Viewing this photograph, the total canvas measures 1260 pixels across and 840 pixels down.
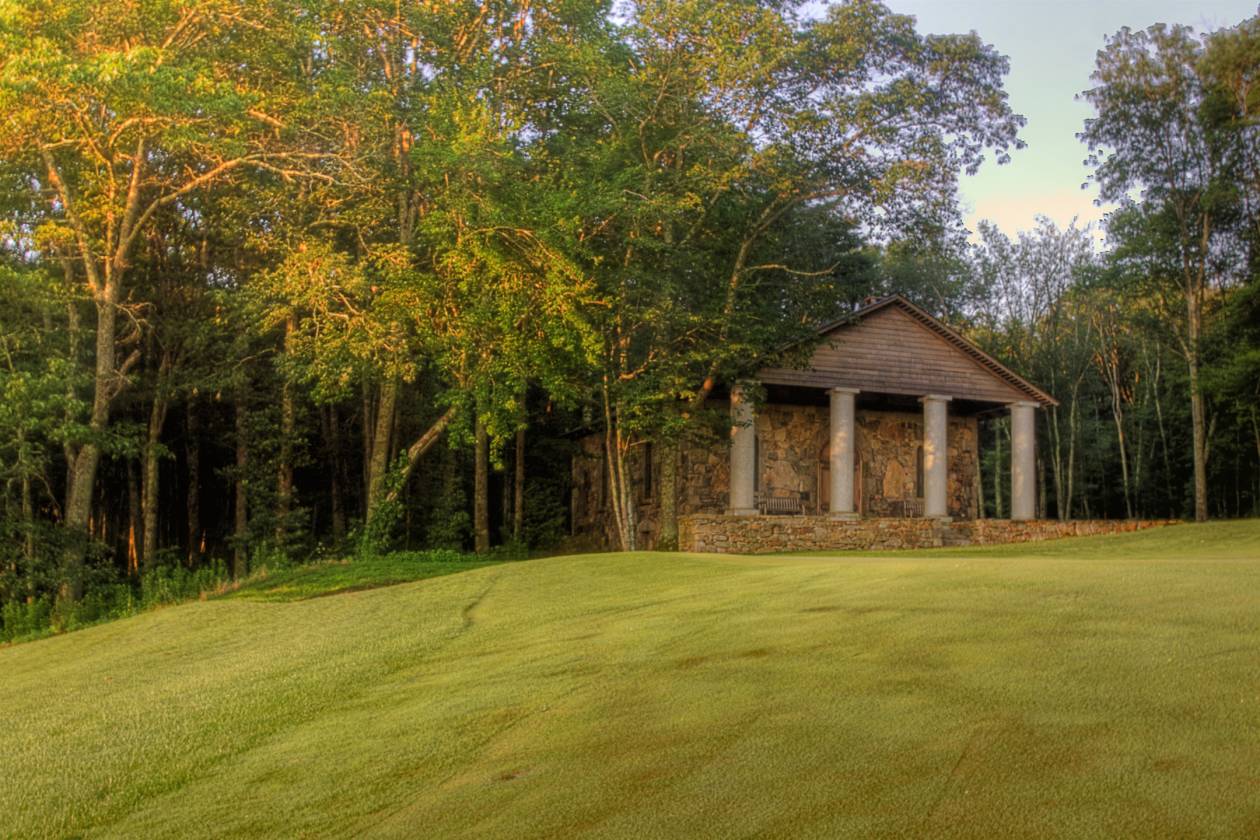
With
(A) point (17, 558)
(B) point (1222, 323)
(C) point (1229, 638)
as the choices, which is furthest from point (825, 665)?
(B) point (1222, 323)

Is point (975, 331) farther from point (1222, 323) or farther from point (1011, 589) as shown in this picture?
point (1011, 589)

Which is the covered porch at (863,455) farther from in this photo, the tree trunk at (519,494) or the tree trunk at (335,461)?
the tree trunk at (335,461)

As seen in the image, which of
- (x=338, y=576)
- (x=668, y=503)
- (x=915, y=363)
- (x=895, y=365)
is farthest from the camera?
(x=915, y=363)

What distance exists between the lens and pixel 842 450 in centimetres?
2914

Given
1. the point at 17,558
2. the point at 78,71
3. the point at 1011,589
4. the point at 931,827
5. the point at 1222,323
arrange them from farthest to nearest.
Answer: the point at 1222,323
the point at 17,558
the point at 78,71
the point at 1011,589
the point at 931,827

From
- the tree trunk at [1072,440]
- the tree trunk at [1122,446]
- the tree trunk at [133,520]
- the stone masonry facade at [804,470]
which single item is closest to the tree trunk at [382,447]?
the tree trunk at [133,520]

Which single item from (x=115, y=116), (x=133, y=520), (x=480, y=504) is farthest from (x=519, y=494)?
(x=115, y=116)

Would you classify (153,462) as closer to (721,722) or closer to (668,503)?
(668,503)

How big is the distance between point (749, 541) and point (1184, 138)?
2174cm

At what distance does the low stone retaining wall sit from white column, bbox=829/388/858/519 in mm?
1302

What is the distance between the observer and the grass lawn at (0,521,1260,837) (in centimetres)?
482

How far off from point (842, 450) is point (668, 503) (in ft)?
16.6

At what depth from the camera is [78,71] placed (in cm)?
1736

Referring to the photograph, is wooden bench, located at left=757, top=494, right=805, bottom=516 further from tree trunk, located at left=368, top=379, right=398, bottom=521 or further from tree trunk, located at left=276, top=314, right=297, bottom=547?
tree trunk, located at left=276, top=314, right=297, bottom=547
